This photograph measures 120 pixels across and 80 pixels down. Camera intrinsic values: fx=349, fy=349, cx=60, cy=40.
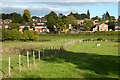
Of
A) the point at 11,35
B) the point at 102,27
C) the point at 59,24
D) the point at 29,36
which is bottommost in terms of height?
the point at 29,36

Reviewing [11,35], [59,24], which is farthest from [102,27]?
[11,35]

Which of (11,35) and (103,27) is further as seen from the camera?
(103,27)

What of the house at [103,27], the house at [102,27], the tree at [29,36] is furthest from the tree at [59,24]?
the tree at [29,36]

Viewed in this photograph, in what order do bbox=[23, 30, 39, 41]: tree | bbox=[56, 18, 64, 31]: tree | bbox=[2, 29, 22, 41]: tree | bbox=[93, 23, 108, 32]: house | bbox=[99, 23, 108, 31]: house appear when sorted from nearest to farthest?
bbox=[2, 29, 22, 41]: tree
bbox=[23, 30, 39, 41]: tree
bbox=[56, 18, 64, 31]: tree
bbox=[93, 23, 108, 32]: house
bbox=[99, 23, 108, 31]: house

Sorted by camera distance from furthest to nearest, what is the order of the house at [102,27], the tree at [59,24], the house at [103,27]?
the house at [103,27], the house at [102,27], the tree at [59,24]

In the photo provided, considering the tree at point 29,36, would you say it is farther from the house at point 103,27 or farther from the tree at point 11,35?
the house at point 103,27

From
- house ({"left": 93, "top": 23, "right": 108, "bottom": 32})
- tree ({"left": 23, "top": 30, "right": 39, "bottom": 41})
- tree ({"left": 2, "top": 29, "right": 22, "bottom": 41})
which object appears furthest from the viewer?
house ({"left": 93, "top": 23, "right": 108, "bottom": 32})

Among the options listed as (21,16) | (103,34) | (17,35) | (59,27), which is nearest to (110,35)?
(103,34)

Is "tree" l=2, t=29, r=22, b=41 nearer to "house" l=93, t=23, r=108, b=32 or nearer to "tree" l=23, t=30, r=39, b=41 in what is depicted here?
"tree" l=23, t=30, r=39, b=41

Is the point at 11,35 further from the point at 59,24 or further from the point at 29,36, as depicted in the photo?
the point at 59,24

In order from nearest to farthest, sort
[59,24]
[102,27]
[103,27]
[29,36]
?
[29,36]
[59,24]
[103,27]
[102,27]

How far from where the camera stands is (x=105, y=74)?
73.4 feet

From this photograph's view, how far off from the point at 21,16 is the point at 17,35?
334ft

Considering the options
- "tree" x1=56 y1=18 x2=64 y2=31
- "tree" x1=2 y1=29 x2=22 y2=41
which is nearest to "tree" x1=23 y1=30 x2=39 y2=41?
"tree" x1=2 y1=29 x2=22 y2=41
